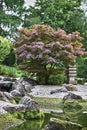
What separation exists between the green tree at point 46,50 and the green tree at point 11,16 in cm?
1144

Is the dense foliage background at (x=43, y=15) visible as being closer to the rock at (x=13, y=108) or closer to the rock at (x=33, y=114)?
the rock at (x=13, y=108)

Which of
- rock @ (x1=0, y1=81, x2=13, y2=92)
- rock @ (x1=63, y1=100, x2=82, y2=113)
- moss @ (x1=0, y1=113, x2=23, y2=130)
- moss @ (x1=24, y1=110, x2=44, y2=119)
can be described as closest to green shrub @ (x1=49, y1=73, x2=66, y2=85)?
rock @ (x1=0, y1=81, x2=13, y2=92)

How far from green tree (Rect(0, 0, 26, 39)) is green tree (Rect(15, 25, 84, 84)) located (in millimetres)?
11437

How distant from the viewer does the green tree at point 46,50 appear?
68.5ft

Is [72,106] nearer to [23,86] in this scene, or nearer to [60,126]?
[23,86]

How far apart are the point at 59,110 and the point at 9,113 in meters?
2.24

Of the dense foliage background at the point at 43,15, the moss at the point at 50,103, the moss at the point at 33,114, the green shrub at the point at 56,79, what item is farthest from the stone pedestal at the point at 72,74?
the moss at the point at 33,114

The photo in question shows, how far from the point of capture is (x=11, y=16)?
3416cm

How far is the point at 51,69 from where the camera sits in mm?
21781

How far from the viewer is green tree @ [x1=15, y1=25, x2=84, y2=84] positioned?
20.9 meters

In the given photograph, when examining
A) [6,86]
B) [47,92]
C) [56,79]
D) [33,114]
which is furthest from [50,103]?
[56,79]

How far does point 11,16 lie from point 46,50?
14.0 metres

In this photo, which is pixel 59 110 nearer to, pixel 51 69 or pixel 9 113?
pixel 9 113

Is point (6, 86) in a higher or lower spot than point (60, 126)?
lower
